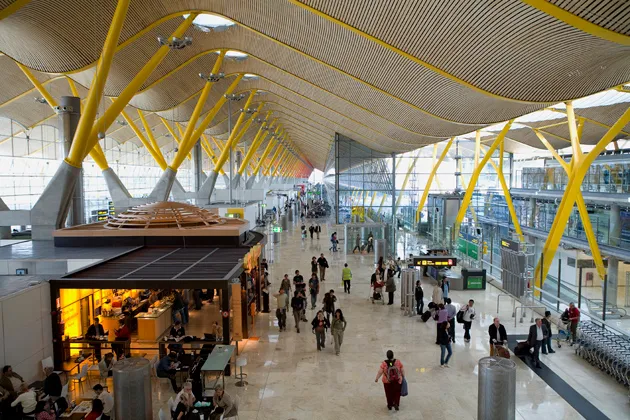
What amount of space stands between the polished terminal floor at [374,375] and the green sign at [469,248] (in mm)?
8101

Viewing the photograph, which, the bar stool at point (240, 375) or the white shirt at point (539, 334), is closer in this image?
the bar stool at point (240, 375)

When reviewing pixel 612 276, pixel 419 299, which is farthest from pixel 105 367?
pixel 612 276

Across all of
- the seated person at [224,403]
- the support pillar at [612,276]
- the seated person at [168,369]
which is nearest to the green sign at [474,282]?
the support pillar at [612,276]

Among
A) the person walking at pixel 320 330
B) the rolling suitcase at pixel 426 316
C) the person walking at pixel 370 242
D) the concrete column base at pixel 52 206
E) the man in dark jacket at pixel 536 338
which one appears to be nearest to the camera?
the man in dark jacket at pixel 536 338

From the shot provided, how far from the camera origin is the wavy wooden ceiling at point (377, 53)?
10.3 m

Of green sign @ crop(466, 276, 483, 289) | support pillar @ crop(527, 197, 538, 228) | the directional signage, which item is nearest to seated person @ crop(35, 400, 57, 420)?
the directional signage

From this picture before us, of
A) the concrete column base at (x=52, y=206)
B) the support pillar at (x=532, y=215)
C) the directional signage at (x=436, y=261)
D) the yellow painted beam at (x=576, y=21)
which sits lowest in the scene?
the directional signage at (x=436, y=261)

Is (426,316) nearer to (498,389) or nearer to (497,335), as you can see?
(497,335)

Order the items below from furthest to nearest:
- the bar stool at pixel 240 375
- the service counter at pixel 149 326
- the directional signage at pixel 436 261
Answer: the directional signage at pixel 436 261 → the service counter at pixel 149 326 → the bar stool at pixel 240 375

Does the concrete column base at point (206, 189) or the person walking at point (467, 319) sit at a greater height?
the concrete column base at point (206, 189)

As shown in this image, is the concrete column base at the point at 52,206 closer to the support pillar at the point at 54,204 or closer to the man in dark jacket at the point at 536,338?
the support pillar at the point at 54,204

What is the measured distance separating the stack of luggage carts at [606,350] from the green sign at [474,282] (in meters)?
7.28

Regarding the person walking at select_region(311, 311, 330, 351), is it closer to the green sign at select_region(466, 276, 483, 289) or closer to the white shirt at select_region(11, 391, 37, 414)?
the white shirt at select_region(11, 391, 37, 414)

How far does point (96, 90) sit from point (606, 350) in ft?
45.7
